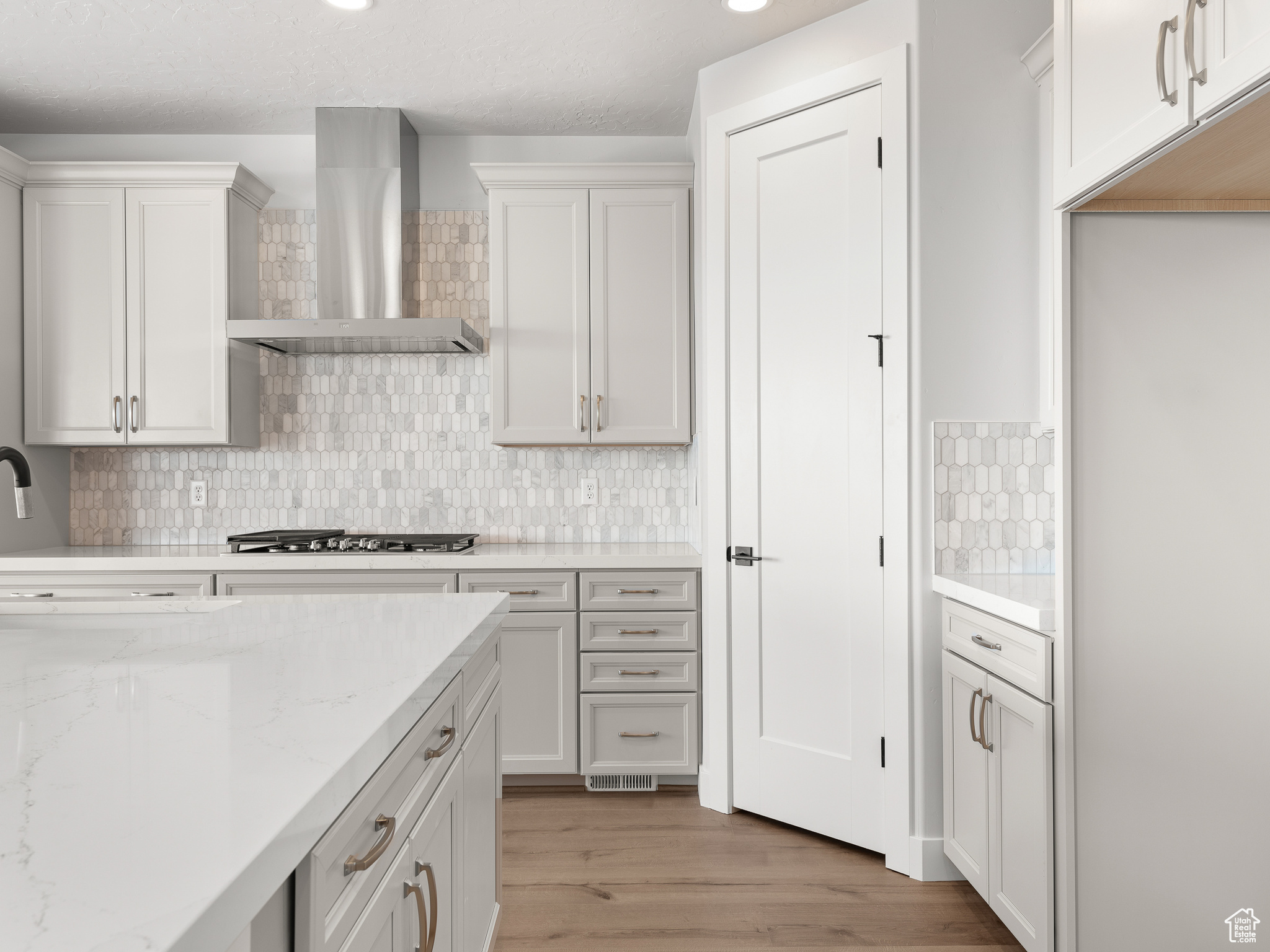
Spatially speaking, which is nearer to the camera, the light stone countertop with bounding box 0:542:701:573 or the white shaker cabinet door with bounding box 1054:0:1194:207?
the white shaker cabinet door with bounding box 1054:0:1194:207

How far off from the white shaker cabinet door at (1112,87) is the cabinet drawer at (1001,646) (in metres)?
0.98

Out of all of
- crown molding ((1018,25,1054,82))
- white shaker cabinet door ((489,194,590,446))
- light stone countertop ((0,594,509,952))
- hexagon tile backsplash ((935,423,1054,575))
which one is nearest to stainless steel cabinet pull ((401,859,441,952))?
light stone countertop ((0,594,509,952))

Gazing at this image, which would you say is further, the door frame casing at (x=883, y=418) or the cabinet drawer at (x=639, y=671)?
the cabinet drawer at (x=639, y=671)

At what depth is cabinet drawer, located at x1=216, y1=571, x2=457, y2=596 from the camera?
300 cm

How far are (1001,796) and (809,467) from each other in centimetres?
109

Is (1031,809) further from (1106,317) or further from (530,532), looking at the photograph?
(530,532)

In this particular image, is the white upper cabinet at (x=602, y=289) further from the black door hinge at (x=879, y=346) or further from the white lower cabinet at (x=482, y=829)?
the white lower cabinet at (x=482, y=829)

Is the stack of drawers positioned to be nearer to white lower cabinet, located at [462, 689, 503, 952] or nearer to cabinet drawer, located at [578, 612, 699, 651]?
cabinet drawer, located at [578, 612, 699, 651]

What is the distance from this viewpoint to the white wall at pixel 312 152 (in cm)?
354

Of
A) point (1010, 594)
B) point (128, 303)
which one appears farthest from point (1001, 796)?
point (128, 303)

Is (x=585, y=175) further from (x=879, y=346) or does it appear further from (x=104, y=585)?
(x=104, y=585)

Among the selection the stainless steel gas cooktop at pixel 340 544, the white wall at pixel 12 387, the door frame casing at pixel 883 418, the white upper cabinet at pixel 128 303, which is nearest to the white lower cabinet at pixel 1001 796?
the door frame casing at pixel 883 418

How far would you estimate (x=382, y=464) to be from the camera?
11.8 ft

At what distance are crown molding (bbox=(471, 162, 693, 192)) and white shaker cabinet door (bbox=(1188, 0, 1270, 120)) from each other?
6.95ft
